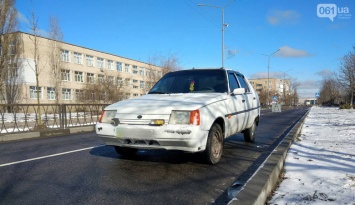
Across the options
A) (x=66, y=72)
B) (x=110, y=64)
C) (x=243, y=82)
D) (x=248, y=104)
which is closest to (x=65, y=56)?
(x=66, y=72)

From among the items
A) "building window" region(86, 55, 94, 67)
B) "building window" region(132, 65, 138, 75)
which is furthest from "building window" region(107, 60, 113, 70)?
"building window" region(132, 65, 138, 75)

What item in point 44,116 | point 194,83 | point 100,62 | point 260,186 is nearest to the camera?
point 260,186

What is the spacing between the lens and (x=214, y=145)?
179 inches

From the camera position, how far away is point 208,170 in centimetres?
425

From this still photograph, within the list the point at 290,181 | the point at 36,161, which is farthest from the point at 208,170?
the point at 36,161

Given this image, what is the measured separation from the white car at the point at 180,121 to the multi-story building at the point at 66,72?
27719 mm

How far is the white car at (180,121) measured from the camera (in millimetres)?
3979

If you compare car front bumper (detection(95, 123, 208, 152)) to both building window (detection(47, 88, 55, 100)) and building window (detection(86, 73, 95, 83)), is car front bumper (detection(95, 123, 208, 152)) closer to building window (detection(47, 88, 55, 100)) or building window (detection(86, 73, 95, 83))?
building window (detection(86, 73, 95, 83))

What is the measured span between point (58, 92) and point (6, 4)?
1628 cm

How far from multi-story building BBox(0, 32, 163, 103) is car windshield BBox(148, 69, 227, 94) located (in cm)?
2699

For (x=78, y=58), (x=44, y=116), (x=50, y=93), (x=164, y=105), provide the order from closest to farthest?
1. (x=164, y=105)
2. (x=44, y=116)
3. (x=50, y=93)
4. (x=78, y=58)

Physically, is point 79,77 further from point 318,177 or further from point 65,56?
point 318,177

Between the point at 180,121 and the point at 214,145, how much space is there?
90 centimetres

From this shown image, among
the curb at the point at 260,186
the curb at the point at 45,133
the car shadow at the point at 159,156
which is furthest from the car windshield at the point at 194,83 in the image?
the curb at the point at 45,133
